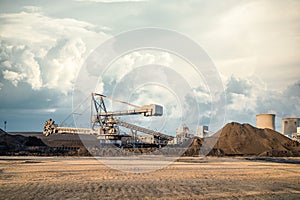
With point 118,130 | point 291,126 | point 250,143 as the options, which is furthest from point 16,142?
point 291,126

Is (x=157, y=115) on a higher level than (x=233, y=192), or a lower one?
higher

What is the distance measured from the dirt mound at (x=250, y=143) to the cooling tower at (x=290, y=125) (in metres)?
13.5

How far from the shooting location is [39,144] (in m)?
70.0

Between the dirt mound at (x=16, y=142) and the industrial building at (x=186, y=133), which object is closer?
the dirt mound at (x=16, y=142)

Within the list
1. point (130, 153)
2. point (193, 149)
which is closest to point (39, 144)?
point (130, 153)

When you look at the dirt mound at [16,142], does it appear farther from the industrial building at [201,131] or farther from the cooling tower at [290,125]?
the cooling tower at [290,125]

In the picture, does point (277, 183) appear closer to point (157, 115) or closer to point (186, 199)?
point (186, 199)

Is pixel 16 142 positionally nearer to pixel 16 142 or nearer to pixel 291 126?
pixel 16 142

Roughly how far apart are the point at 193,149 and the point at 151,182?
40598 mm

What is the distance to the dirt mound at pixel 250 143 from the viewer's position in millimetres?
61906

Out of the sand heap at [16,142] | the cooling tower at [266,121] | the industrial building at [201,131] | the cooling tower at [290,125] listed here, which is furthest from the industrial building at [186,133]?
the sand heap at [16,142]

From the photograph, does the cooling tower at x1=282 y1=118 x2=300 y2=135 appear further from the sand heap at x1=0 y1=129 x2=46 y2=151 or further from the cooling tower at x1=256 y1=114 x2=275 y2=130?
the sand heap at x1=0 y1=129 x2=46 y2=151

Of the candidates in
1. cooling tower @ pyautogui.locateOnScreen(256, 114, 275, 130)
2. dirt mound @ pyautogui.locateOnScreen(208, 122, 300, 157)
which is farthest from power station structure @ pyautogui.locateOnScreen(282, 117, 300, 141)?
dirt mound @ pyautogui.locateOnScreen(208, 122, 300, 157)

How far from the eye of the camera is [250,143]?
65.8 metres
